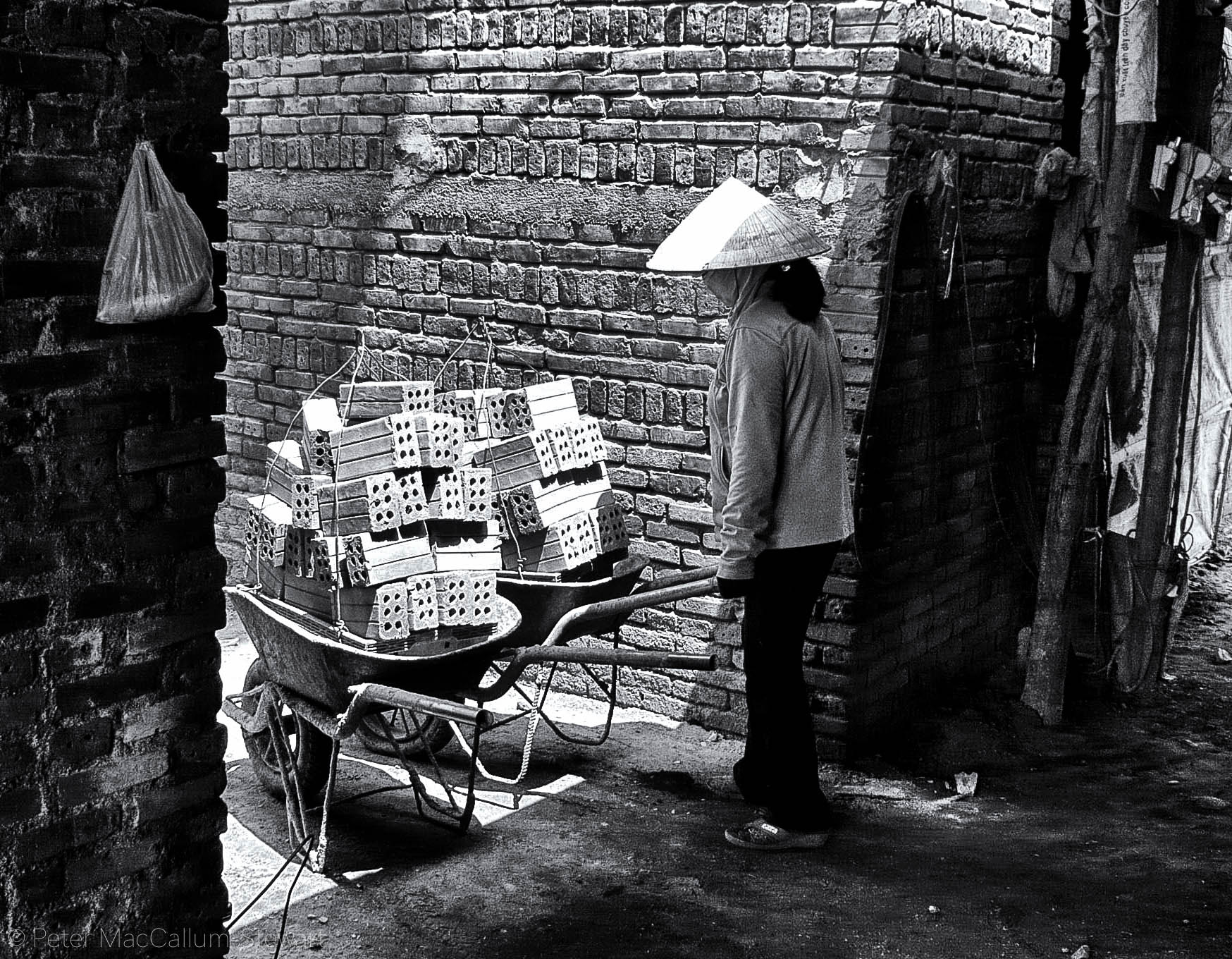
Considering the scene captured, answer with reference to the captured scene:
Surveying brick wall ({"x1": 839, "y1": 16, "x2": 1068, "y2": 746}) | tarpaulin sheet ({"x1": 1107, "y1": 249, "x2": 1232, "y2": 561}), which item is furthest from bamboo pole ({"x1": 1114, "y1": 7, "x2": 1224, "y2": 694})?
brick wall ({"x1": 839, "y1": 16, "x2": 1068, "y2": 746})

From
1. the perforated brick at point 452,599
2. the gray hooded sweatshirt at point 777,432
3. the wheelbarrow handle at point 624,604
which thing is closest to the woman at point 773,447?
→ the gray hooded sweatshirt at point 777,432

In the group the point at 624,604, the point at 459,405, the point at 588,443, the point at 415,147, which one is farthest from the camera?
the point at 415,147

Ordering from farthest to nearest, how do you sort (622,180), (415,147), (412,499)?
1. (415,147)
2. (622,180)
3. (412,499)

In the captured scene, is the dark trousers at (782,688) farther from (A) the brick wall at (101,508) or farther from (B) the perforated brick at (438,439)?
(A) the brick wall at (101,508)

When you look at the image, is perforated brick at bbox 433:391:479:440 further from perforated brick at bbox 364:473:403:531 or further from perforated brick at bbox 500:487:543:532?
perforated brick at bbox 364:473:403:531

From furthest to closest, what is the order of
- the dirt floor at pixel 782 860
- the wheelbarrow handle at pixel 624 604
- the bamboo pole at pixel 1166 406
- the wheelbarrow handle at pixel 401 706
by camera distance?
the bamboo pole at pixel 1166 406, the wheelbarrow handle at pixel 624 604, the dirt floor at pixel 782 860, the wheelbarrow handle at pixel 401 706

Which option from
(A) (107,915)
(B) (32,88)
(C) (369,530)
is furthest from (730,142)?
(A) (107,915)

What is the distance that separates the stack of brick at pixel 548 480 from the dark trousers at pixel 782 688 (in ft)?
2.77

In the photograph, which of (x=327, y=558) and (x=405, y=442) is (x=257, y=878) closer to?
(x=327, y=558)

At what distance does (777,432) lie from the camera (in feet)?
14.6

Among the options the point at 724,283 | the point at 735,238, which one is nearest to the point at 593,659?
the point at 724,283

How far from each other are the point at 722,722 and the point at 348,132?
3672 millimetres

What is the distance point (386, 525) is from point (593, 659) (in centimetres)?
86

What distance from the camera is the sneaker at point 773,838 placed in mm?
4773
